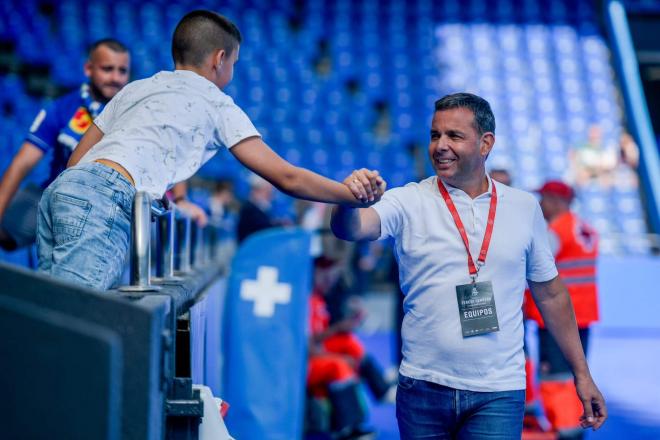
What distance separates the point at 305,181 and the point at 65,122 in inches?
62.6

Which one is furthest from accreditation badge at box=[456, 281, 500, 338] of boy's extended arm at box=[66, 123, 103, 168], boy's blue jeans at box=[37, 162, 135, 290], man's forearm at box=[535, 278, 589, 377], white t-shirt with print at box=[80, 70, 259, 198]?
boy's extended arm at box=[66, 123, 103, 168]

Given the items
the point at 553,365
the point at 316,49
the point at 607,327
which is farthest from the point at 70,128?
the point at 316,49

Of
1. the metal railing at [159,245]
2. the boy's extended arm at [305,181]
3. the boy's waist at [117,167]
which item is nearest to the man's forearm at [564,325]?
the boy's extended arm at [305,181]

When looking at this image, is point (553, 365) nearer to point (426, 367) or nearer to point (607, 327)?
point (426, 367)

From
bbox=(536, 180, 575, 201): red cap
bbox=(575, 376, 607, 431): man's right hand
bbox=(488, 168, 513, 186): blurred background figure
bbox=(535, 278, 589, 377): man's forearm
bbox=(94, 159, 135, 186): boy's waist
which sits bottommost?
bbox=(575, 376, 607, 431): man's right hand

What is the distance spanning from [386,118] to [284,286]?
1016cm

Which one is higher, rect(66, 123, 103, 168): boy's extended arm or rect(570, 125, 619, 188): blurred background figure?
rect(570, 125, 619, 188): blurred background figure

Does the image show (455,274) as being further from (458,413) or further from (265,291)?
(265,291)

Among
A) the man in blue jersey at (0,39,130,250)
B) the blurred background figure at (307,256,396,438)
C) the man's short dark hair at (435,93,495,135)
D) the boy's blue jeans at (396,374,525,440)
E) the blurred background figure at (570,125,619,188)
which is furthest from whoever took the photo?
the blurred background figure at (570,125,619,188)

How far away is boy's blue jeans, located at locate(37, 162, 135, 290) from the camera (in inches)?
89.4

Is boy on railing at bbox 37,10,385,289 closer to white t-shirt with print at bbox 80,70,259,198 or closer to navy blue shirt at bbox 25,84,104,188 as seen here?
white t-shirt with print at bbox 80,70,259,198

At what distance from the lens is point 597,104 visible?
52.3 ft

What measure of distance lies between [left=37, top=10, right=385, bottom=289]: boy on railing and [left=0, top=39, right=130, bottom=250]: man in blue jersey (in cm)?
95

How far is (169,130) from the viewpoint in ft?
7.93
